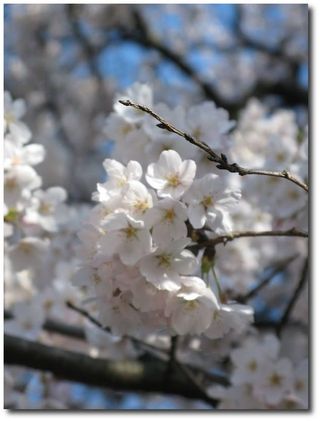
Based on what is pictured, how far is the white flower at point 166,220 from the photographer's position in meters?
0.95

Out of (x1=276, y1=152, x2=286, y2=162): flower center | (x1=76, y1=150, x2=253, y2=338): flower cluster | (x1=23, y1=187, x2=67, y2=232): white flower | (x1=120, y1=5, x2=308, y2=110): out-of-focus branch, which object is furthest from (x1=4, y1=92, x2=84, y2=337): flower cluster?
(x1=120, y1=5, x2=308, y2=110): out-of-focus branch

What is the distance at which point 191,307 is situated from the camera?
3.32 feet

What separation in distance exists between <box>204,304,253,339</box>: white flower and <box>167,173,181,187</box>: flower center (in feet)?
0.73

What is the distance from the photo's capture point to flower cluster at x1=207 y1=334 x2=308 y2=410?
127 centimetres

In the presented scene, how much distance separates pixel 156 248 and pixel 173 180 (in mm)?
114

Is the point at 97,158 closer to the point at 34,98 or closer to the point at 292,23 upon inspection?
the point at 34,98

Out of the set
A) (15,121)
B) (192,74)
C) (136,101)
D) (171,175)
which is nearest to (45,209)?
(15,121)

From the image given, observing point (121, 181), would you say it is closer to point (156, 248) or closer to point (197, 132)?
point (156, 248)

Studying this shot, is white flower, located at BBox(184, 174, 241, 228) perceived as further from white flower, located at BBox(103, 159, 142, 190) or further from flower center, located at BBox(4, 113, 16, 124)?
flower center, located at BBox(4, 113, 16, 124)

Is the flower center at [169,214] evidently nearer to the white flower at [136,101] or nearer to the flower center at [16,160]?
the white flower at [136,101]

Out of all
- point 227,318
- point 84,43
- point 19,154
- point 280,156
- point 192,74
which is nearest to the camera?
point 227,318

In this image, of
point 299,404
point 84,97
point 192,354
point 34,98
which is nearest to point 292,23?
point 84,97

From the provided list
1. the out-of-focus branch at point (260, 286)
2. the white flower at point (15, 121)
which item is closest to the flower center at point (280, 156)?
the out-of-focus branch at point (260, 286)

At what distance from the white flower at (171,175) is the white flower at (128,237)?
0.24 feet
